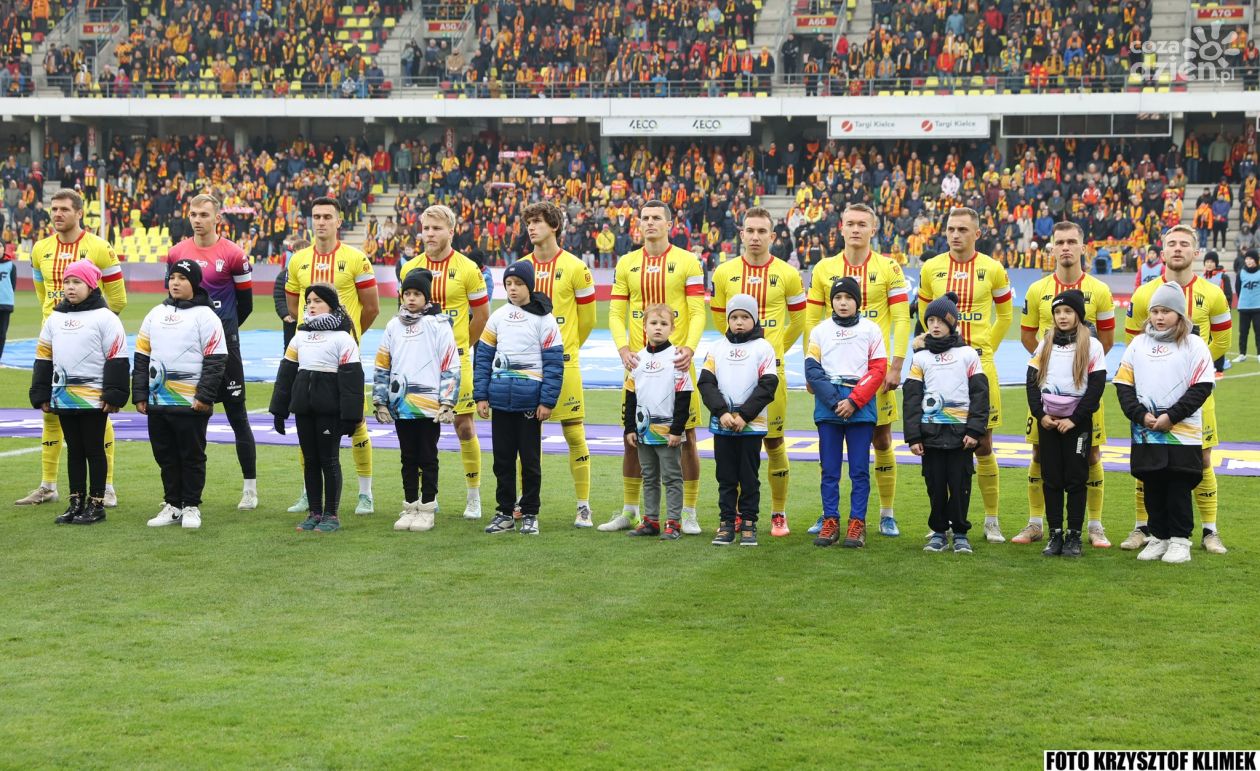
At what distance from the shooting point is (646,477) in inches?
372

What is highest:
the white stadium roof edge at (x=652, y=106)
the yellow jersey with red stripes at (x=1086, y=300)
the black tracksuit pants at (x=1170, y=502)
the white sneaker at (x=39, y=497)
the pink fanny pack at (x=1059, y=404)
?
the white stadium roof edge at (x=652, y=106)

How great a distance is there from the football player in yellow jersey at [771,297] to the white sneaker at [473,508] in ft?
6.67

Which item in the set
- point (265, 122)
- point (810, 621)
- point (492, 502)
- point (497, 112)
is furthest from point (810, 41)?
point (810, 621)

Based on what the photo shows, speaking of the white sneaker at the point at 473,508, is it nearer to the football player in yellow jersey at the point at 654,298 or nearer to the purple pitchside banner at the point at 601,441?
the football player in yellow jersey at the point at 654,298

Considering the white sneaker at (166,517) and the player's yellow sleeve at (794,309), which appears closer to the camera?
the white sneaker at (166,517)

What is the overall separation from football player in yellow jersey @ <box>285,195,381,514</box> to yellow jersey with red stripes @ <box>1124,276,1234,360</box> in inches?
207

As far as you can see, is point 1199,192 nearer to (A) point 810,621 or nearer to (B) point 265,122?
(B) point 265,122

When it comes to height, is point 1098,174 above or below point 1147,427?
above

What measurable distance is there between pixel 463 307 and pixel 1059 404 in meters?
4.08

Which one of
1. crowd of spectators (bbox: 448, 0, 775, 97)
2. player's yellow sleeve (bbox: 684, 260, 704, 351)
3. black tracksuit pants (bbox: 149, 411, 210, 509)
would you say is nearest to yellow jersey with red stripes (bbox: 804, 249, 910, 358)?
player's yellow sleeve (bbox: 684, 260, 704, 351)

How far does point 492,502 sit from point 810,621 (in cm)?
405

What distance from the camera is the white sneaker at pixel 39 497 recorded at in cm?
1027

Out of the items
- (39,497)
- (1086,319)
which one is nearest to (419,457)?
(39,497)

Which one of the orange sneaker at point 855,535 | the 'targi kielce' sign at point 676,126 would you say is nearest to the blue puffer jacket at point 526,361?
the orange sneaker at point 855,535
